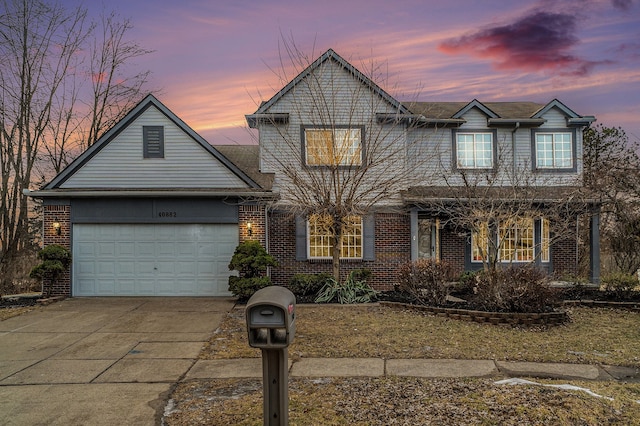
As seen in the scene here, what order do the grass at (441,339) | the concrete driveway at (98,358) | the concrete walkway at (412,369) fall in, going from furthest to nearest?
the grass at (441,339) < the concrete walkway at (412,369) < the concrete driveway at (98,358)

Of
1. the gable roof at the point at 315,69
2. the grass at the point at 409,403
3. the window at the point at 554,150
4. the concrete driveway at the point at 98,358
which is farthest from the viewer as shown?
the window at the point at 554,150

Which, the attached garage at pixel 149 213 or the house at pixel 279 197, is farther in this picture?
the attached garage at pixel 149 213

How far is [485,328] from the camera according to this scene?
32.0ft

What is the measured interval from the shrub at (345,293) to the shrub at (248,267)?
1640 millimetres

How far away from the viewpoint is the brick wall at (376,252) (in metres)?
15.6

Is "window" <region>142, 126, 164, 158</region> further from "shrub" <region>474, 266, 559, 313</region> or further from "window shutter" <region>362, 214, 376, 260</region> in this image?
"shrub" <region>474, 266, 559, 313</region>

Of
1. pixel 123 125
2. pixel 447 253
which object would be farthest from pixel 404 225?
pixel 123 125

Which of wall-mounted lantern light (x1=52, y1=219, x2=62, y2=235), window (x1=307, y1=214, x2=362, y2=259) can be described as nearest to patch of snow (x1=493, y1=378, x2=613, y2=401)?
window (x1=307, y1=214, x2=362, y2=259)

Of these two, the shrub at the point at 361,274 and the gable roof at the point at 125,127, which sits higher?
the gable roof at the point at 125,127

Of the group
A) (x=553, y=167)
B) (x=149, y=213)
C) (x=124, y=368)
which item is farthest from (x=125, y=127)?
(x=553, y=167)

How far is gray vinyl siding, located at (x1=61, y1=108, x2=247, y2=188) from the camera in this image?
14547 millimetres

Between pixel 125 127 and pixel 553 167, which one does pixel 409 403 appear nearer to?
pixel 125 127

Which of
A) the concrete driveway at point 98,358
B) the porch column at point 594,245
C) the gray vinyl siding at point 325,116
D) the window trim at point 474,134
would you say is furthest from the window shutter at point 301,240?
the porch column at point 594,245

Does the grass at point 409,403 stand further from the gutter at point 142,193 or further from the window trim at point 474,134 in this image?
the window trim at point 474,134
